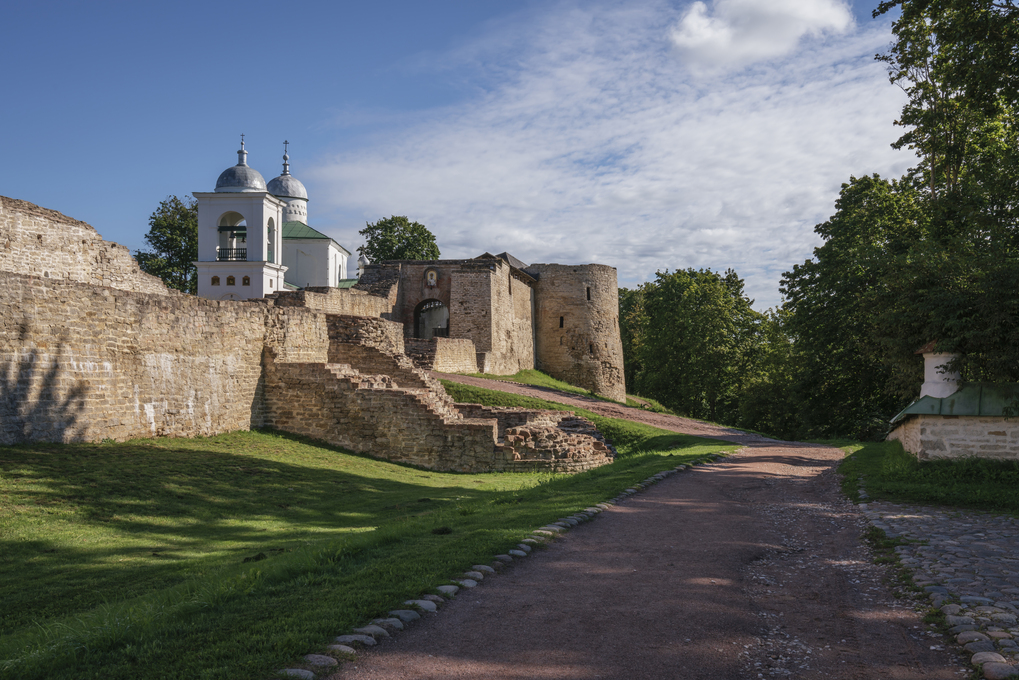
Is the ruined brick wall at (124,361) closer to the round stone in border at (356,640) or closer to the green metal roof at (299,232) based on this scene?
the round stone in border at (356,640)

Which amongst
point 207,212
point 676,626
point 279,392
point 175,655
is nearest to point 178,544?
point 175,655

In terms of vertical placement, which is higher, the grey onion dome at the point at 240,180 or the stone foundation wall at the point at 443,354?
the grey onion dome at the point at 240,180

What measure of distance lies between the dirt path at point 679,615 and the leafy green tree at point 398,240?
5007 cm

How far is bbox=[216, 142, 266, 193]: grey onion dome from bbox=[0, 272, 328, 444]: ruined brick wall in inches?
1421

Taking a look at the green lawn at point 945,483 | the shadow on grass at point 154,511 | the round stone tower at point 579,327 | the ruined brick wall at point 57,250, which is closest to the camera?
the shadow on grass at point 154,511

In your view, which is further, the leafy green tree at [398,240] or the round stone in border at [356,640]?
the leafy green tree at [398,240]

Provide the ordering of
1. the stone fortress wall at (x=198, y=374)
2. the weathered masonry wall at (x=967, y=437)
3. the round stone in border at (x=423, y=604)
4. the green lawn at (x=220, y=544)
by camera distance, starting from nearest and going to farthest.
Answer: the green lawn at (x=220, y=544), the round stone in border at (x=423, y=604), the weathered masonry wall at (x=967, y=437), the stone fortress wall at (x=198, y=374)

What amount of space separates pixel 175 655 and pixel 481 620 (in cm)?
200

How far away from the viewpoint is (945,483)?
10.7 m

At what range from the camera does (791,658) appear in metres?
4.43

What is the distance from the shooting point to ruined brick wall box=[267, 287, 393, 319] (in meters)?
25.9

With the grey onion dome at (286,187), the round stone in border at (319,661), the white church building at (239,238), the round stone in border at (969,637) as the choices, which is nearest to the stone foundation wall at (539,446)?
the round stone in border at (969,637)

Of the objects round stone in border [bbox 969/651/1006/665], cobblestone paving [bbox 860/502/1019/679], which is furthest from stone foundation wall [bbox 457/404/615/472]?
round stone in border [bbox 969/651/1006/665]

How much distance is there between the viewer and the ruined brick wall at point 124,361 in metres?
11.6
